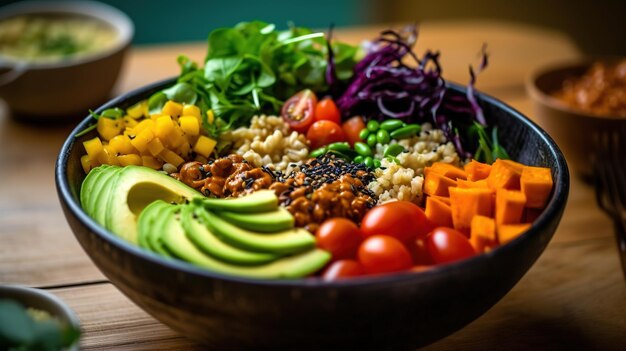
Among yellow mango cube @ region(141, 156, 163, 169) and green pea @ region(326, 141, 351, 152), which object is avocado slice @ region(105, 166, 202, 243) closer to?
yellow mango cube @ region(141, 156, 163, 169)

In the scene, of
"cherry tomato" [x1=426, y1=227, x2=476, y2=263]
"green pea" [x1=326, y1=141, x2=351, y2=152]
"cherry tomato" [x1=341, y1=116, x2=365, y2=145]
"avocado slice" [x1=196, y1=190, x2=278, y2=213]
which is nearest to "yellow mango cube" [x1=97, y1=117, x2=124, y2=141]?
"avocado slice" [x1=196, y1=190, x2=278, y2=213]

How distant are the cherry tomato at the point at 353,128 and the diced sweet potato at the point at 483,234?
Result: 69cm

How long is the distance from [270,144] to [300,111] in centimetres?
22

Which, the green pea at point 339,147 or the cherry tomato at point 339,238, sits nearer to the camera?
the cherry tomato at point 339,238

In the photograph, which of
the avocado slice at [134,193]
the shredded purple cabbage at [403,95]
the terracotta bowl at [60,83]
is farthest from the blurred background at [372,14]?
the avocado slice at [134,193]

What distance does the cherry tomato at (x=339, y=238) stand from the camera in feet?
4.84

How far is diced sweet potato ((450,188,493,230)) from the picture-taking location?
1.62m

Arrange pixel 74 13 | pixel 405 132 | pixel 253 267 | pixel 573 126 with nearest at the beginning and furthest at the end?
pixel 253 267, pixel 405 132, pixel 573 126, pixel 74 13

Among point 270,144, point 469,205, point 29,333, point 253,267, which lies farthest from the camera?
point 270,144

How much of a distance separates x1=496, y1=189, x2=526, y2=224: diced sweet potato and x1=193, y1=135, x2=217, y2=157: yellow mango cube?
83 cm

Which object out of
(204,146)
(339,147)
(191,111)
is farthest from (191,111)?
(339,147)

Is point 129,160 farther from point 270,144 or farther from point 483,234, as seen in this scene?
point 483,234

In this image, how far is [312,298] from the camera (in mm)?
1258

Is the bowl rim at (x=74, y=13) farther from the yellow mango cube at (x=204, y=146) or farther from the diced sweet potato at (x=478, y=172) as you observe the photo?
the diced sweet potato at (x=478, y=172)
